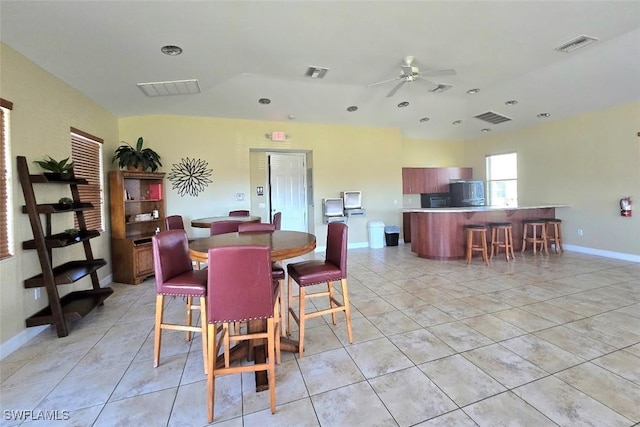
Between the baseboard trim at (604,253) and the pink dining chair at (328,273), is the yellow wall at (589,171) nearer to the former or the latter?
the baseboard trim at (604,253)

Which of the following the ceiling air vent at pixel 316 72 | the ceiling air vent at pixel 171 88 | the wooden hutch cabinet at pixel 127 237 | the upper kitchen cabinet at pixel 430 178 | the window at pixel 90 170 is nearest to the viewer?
the window at pixel 90 170

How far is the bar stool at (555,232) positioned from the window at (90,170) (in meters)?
7.74

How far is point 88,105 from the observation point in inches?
153

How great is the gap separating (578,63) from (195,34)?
4970 mm

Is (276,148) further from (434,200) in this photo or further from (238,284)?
(238,284)

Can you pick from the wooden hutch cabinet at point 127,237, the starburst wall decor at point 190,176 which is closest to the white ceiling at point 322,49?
the starburst wall decor at point 190,176

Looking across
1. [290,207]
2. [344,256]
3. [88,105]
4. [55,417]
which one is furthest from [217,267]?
[290,207]

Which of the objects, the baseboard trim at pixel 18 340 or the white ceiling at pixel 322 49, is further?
the white ceiling at pixel 322 49

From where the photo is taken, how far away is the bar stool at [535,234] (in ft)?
18.2

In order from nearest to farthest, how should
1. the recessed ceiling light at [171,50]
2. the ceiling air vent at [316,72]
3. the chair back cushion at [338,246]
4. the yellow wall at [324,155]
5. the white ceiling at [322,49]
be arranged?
the chair back cushion at [338,246]
the white ceiling at [322,49]
the yellow wall at [324,155]
the recessed ceiling light at [171,50]
the ceiling air vent at [316,72]

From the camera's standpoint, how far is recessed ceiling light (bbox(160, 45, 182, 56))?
3.00 metres

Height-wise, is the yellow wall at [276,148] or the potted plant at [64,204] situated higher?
the yellow wall at [276,148]

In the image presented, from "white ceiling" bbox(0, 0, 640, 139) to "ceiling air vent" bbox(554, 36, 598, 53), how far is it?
9 cm

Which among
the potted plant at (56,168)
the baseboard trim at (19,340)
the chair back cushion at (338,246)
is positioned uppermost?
the potted plant at (56,168)
